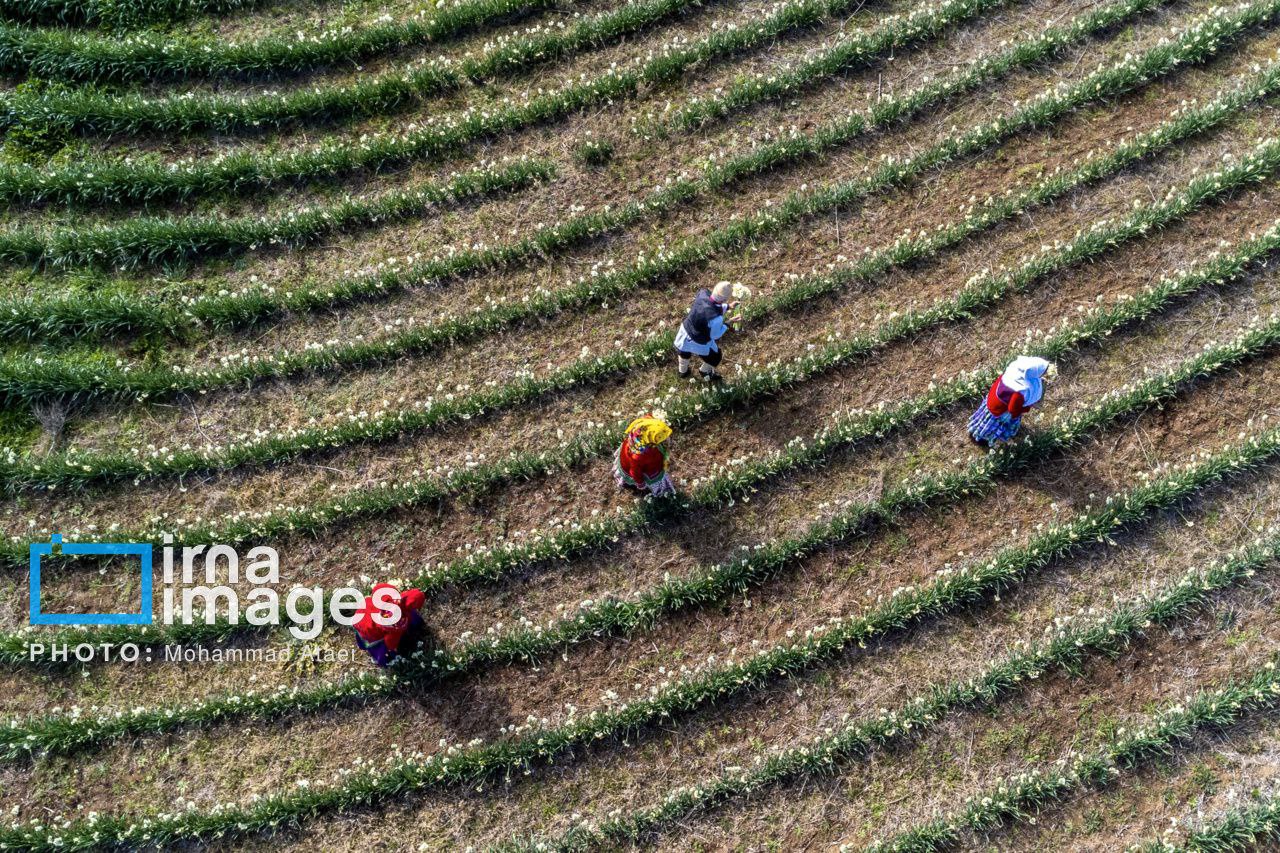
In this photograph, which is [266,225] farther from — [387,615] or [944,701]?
[944,701]

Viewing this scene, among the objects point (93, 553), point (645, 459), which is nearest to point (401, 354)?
point (645, 459)

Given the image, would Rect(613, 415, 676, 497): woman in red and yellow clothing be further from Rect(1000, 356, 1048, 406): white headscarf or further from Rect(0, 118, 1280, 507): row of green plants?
Rect(1000, 356, 1048, 406): white headscarf

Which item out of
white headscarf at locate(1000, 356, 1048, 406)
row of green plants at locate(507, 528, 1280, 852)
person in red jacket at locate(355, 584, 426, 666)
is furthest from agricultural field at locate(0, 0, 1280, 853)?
white headscarf at locate(1000, 356, 1048, 406)

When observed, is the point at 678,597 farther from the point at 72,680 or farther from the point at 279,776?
the point at 72,680

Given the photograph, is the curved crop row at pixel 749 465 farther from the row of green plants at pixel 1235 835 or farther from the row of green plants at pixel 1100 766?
the row of green plants at pixel 1235 835

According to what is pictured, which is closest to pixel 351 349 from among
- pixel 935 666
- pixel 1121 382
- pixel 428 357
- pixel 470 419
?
pixel 428 357
